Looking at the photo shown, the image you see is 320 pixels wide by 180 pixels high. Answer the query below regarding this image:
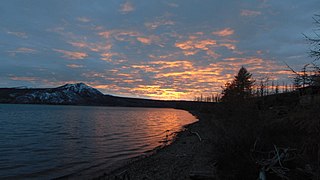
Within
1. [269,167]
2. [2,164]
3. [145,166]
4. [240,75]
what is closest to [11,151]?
[2,164]

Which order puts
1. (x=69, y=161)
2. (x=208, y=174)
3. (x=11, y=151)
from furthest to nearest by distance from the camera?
(x=11, y=151)
(x=69, y=161)
(x=208, y=174)

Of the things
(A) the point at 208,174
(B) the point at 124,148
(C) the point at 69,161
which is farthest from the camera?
(B) the point at 124,148

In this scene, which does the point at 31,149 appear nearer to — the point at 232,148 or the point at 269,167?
the point at 232,148

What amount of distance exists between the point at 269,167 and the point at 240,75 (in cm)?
4703

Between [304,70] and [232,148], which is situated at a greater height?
[304,70]

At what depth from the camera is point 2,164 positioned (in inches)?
705

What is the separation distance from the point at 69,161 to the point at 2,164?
414 cm

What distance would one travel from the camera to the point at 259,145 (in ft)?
37.0

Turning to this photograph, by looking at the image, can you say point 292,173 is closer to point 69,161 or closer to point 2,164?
point 69,161

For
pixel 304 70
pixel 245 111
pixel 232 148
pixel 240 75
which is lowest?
pixel 232 148

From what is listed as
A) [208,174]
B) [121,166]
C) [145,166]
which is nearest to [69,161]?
[121,166]

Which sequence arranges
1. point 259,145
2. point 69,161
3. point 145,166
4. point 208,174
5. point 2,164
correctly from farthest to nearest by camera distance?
point 69,161
point 2,164
point 145,166
point 259,145
point 208,174

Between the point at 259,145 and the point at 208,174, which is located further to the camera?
the point at 259,145

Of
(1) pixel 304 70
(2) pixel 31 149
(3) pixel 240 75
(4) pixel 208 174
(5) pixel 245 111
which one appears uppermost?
(3) pixel 240 75
